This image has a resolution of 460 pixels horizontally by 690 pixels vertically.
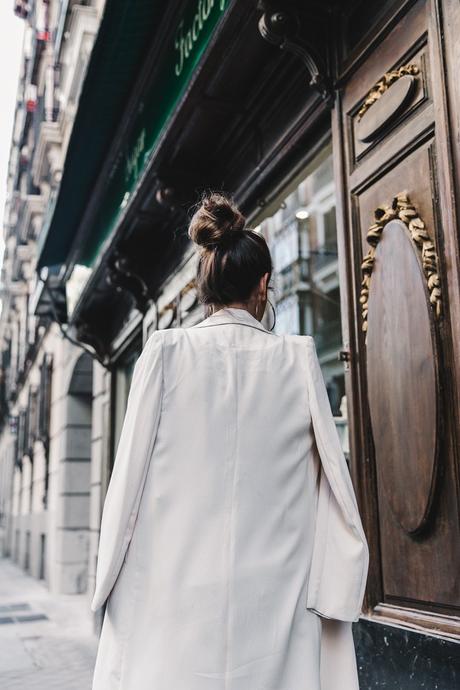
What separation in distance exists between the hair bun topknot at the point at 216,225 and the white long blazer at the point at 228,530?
0.83 feet

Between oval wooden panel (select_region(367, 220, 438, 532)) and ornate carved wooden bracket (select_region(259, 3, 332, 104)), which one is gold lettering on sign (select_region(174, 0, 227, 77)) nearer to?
ornate carved wooden bracket (select_region(259, 3, 332, 104))

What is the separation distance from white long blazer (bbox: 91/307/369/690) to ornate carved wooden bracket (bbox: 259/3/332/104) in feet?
7.13

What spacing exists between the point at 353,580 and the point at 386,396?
1289 millimetres

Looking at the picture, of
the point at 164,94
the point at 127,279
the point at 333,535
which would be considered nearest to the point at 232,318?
the point at 333,535

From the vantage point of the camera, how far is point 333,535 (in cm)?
191

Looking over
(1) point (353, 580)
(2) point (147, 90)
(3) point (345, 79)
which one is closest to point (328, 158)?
(3) point (345, 79)

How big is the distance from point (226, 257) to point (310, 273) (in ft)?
17.7

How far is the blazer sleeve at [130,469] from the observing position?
184 cm

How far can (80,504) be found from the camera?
12.1 m

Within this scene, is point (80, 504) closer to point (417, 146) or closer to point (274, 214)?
point (274, 214)

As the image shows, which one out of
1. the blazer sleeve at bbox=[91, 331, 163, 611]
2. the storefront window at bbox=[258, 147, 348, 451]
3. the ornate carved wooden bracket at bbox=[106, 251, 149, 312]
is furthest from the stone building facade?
the blazer sleeve at bbox=[91, 331, 163, 611]

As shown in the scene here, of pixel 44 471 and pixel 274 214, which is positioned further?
pixel 44 471

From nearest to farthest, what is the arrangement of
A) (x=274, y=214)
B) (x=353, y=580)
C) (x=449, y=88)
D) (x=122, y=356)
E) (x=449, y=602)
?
(x=353, y=580)
(x=449, y=602)
(x=449, y=88)
(x=274, y=214)
(x=122, y=356)

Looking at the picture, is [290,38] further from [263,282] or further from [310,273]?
[310,273]
